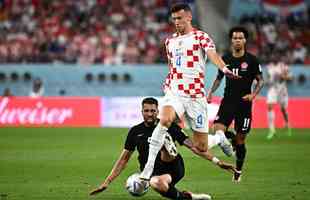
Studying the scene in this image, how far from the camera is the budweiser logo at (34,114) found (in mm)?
31000

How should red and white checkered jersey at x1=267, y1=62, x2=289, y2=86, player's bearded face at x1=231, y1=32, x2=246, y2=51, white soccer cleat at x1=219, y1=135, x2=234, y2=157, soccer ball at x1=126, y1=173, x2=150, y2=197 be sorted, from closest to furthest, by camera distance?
soccer ball at x1=126, y1=173, x2=150, y2=197 → white soccer cleat at x1=219, y1=135, x2=234, y2=157 → player's bearded face at x1=231, y1=32, x2=246, y2=51 → red and white checkered jersey at x1=267, y1=62, x2=289, y2=86

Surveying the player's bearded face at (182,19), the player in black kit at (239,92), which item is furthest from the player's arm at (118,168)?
the player in black kit at (239,92)

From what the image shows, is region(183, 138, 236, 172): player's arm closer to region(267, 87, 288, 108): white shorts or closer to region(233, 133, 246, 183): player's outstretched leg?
region(233, 133, 246, 183): player's outstretched leg

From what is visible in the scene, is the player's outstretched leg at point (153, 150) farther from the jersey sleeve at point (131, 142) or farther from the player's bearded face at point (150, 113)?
the jersey sleeve at point (131, 142)

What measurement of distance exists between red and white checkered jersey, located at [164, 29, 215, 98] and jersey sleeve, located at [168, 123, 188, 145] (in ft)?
2.04

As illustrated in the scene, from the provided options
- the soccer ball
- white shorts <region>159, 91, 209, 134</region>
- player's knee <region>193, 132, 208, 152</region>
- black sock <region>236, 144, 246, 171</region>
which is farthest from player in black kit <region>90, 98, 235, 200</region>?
black sock <region>236, 144, 246, 171</region>

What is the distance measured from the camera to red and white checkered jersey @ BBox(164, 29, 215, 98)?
12203 mm

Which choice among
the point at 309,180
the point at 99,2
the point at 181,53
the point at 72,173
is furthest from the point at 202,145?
the point at 99,2

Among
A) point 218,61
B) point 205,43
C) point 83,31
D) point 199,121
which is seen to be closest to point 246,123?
point 199,121

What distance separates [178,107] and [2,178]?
153 inches

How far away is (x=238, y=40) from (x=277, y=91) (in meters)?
12.7

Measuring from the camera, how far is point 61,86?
37.0 m

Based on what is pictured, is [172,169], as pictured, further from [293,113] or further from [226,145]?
[293,113]

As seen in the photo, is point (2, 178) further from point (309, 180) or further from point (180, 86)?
point (309, 180)
